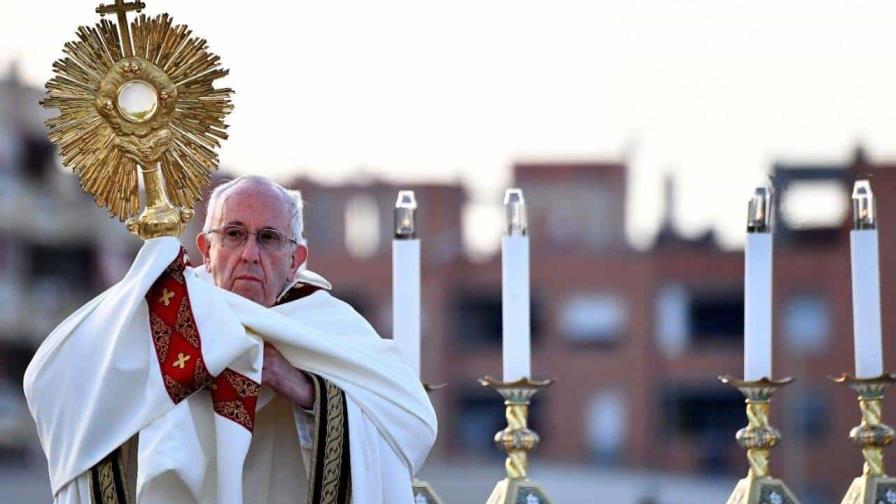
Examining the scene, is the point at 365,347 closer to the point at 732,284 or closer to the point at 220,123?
the point at 220,123

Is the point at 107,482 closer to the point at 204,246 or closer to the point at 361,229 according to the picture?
the point at 204,246

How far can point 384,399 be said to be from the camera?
18.7ft

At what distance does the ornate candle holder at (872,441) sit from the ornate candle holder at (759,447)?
0.58 ft

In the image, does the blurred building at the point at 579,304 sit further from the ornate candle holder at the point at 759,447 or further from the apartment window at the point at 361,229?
the ornate candle holder at the point at 759,447

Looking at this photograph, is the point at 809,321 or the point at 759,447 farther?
the point at 809,321

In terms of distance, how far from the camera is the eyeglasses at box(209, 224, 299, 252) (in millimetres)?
5711

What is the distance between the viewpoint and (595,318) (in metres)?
47.8

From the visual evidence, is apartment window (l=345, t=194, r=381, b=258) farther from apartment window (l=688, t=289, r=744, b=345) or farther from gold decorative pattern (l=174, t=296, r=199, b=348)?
gold decorative pattern (l=174, t=296, r=199, b=348)

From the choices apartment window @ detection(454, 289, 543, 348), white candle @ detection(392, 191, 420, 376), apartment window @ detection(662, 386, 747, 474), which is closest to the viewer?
white candle @ detection(392, 191, 420, 376)

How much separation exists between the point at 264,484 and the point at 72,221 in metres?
39.4

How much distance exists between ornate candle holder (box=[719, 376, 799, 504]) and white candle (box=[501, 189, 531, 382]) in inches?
19.2

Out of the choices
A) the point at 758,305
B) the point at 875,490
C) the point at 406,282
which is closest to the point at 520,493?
the point at 406,282

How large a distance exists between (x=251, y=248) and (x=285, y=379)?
0.30 metres

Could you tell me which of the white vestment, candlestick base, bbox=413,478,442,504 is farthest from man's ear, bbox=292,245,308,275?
candlestick base, bbox=413,478,442,504
